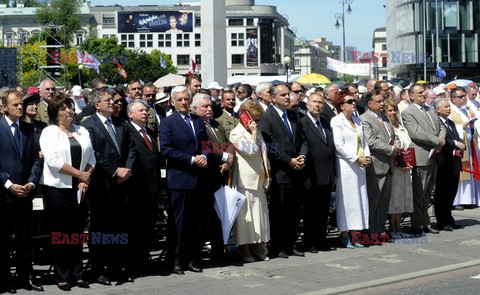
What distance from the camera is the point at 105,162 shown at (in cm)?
973

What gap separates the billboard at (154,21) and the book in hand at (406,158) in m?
144

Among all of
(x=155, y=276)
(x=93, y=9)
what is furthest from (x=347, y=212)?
(x=93, y=9)

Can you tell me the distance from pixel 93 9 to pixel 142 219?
537 ft

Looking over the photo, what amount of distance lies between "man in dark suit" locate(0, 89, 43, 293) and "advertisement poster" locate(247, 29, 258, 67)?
14654cm

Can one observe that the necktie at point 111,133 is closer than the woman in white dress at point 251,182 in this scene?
Yes

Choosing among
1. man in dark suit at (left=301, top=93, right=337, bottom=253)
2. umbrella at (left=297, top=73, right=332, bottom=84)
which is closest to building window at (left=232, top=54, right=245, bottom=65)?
umbrella at (left=297, top=73, right=332, bottom=84)

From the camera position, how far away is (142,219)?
33.6 ft

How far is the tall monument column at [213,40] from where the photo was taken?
26734 mm

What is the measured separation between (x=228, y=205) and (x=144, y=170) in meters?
1.29

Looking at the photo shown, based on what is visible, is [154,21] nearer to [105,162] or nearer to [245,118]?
[245,118]

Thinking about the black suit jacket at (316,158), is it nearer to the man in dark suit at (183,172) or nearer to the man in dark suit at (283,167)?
the man in dark suit at (283,167)

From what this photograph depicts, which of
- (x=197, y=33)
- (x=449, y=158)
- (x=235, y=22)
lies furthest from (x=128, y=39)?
(x=449, y=158)

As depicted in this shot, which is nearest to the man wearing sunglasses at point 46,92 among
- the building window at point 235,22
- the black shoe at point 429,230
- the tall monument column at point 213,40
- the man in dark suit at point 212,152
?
the man in dark suit at point 212,152

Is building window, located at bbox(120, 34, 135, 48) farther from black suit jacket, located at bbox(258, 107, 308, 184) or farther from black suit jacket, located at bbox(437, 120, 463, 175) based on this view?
black suit jacket, located at bbox(258, 107, 308, 184)
